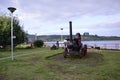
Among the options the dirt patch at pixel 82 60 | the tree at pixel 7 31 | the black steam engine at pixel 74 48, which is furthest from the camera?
the tree at pixel 7 31

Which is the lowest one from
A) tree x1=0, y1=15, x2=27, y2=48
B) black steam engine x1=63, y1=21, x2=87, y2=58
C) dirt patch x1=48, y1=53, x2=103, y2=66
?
dirt patch x1=48, y1=53, x2=103, y2=66

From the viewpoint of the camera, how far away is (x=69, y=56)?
2362cm

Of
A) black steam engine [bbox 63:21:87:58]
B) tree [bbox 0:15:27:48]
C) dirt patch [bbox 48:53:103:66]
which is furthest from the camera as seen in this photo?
tree [bbox 0:15:27:48]

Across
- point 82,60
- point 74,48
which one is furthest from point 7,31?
point 82,60

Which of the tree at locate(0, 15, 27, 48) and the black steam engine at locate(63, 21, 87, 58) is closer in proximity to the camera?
the black steam engine at locate(63, 21, 87, 58)

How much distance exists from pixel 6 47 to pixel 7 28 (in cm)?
468

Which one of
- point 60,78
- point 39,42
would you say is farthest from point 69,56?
point 39,42

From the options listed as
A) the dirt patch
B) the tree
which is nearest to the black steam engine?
the dirt patch

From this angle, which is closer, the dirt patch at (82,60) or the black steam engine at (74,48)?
the dirt patch at (82,60)

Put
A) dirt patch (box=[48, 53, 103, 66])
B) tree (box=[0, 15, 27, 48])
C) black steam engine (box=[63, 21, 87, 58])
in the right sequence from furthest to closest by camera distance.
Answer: tree (box=[0, 15, 27, 48]), black steam engine (box=[63, 21, 87, 58]), dirt patch (box=[48, 53, 103, 66])

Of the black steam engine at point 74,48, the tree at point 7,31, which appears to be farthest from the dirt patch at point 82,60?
the tree at point 7,31

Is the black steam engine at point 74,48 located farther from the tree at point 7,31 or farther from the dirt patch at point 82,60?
the tree at point 7,31

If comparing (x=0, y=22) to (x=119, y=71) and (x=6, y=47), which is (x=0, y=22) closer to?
(x=6, y=47)

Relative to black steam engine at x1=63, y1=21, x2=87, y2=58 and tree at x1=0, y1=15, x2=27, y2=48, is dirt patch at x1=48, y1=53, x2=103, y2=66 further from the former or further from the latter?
tree at x1=0, y1=15, x2=27, y2=48
